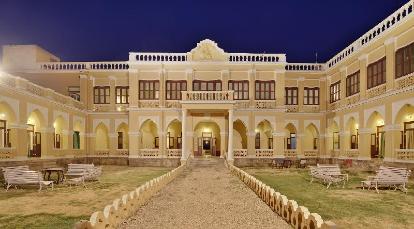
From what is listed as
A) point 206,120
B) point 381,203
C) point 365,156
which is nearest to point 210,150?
point 206,120

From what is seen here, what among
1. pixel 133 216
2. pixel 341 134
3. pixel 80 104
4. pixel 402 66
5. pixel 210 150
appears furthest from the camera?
pixel 210 150

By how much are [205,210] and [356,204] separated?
14.6 feet

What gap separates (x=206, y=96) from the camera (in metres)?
27.7

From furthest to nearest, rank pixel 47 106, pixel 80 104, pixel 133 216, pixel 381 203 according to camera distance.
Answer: pixel 80 104 < pixel 47 106 < pixel 381 203 < pixel 133 216

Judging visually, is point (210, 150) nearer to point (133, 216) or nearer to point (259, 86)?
point (259, 86)

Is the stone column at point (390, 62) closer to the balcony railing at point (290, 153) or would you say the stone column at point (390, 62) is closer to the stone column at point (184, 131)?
the balcony railing at point (290, 153)

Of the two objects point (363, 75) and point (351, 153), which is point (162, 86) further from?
point (351, 153)

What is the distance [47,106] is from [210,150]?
15.6 metres

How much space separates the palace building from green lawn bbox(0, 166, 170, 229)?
1100 cm

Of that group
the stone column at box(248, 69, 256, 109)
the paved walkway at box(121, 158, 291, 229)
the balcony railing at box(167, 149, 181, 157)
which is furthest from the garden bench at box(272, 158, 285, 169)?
the paved walkway at box(121, 158, 291, 229)

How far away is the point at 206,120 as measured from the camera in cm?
3250

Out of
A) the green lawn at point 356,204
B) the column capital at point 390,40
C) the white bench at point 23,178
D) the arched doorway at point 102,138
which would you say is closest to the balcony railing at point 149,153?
the arched doorway at point 102,138

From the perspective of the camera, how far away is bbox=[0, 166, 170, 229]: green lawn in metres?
8.63

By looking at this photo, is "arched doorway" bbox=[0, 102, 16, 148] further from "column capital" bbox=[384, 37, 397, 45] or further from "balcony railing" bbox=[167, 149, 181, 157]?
"column capital" bbox=[384, 37, 397, 45]
